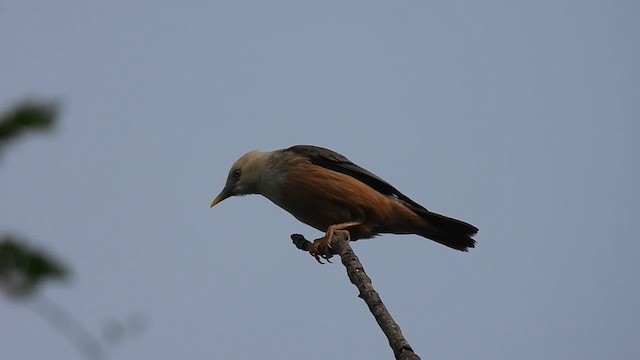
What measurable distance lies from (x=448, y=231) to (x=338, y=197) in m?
1.26

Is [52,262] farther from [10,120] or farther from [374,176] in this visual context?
[374,176]

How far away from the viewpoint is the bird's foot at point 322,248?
22.0ft

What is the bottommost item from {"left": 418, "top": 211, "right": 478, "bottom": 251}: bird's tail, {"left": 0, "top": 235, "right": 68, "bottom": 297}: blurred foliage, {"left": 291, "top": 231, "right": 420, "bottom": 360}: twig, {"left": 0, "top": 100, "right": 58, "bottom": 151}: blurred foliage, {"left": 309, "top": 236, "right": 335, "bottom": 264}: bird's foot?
{"left": 0, "top": 235, "right": 68, "bottom": 297}: blurred foliage

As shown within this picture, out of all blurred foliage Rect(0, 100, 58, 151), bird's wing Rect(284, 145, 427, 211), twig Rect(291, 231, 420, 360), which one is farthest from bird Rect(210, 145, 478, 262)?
blurred foliage Rect(0, 100, 58, 151)

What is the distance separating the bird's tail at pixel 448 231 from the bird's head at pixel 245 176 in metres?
1.79

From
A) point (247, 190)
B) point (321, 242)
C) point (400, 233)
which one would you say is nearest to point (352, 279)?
point (321, 242)

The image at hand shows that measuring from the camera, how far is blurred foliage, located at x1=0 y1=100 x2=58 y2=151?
4.85 feet

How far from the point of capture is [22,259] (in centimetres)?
137

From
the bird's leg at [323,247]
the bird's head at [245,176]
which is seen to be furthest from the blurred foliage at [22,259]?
the bird's head at [245,176]

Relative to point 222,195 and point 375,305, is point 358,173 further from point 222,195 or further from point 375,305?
point 375,305

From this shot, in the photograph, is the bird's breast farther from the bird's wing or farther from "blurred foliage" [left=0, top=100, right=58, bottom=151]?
"blurred foliage" [left=0, top=100, right=58, bottom=151]

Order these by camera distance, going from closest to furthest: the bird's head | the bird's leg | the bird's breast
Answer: the bird's leg → the bird's breast → the bird's head

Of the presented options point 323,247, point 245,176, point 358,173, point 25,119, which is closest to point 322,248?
point 323,247

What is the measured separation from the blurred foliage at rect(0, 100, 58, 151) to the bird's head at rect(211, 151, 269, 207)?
6.73 metres
